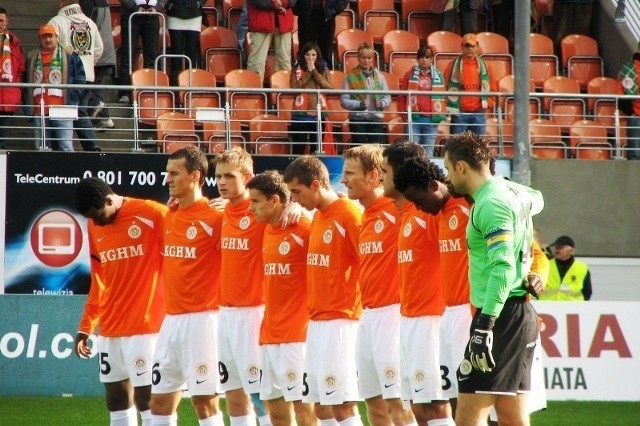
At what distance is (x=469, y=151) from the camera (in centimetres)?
760

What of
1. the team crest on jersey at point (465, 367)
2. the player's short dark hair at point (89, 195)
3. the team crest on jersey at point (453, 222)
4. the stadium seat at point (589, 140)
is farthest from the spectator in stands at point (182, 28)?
the team crest on jersey at point (465, 367)

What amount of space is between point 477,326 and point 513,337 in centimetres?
42

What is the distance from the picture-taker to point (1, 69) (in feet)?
54.6

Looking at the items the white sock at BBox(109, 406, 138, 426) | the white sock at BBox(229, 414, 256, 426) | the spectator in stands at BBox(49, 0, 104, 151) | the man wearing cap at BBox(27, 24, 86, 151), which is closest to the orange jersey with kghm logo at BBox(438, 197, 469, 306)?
the white sock at BBox(229, 414, 256, 426)

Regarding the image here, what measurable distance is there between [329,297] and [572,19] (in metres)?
13.1

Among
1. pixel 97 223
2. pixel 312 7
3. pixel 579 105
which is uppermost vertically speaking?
pixel 312 7

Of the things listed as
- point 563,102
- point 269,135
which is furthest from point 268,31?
point 563,102

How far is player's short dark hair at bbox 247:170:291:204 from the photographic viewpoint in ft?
30.8

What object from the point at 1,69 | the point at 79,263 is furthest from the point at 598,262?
the point at 1,69

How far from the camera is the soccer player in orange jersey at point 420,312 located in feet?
28.5

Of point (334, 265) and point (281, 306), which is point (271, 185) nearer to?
point (334, 265)

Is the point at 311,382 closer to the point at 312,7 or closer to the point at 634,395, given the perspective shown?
the point at 634,395

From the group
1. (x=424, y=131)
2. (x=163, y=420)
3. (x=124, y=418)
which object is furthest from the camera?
(x=424, y=131)

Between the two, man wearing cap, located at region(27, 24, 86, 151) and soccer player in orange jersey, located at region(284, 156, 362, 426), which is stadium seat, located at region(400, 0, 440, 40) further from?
soccer player in orange jersey, located at region(284, 156, 362, 426)
